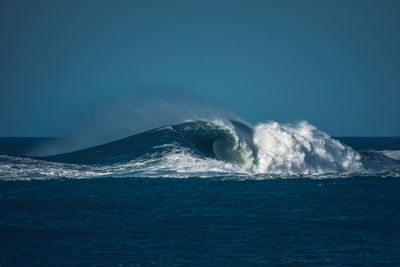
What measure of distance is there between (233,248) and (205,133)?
19.7 metres

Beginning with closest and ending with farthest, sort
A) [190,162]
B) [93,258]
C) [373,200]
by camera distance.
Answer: [93,258] → [373,200] → [190,162]

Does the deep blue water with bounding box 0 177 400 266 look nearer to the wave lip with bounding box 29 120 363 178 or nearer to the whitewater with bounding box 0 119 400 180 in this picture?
the whitewater with bounding box 0 119 400 180

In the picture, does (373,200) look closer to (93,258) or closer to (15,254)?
(93,258)

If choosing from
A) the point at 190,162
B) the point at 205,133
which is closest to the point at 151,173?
the point at 190,162

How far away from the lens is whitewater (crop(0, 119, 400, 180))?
23.8 meters

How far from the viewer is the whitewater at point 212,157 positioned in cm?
2380

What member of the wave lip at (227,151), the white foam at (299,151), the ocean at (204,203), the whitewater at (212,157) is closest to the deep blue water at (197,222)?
the ocean at (204,203)

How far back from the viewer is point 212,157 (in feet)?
91.5

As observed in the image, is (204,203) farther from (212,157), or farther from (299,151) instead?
(299,151)

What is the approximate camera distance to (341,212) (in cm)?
1580

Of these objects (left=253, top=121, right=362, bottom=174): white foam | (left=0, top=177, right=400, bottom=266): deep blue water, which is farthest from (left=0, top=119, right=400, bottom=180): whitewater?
(left=0, top=177, right=400, bottom=266): deep blue water

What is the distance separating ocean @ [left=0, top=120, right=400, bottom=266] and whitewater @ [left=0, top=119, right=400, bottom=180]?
9 cm

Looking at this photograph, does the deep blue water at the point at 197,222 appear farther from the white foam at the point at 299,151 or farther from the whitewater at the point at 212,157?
the white foam at the point at 299,151

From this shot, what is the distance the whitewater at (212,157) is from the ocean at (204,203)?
0.29 ft
